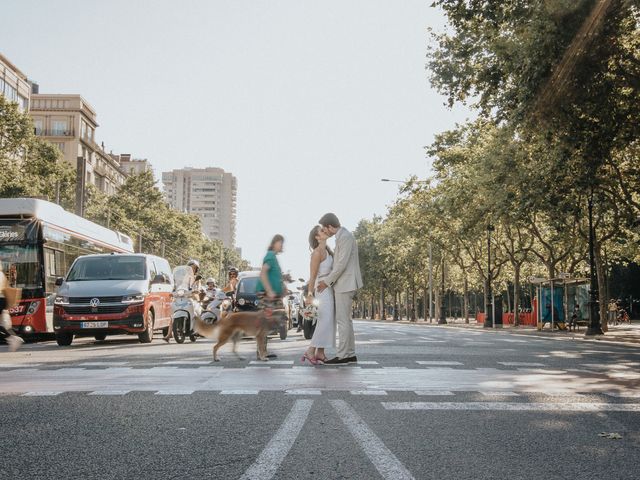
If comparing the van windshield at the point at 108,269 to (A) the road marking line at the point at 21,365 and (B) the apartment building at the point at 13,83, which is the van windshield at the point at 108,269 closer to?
(A) the road marking line at the point at 21,365

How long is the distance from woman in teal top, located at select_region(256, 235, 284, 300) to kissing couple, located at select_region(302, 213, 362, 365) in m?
0.62

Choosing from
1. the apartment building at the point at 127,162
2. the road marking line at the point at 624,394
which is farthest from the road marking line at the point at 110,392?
the apartment building at the point at 127,162

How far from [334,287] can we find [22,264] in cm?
1128

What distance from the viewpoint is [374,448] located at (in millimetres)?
4684

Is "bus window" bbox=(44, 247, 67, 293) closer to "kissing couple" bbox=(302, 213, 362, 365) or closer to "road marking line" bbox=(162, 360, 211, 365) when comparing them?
"road marking line" bbox=(162, 360, 211, 365)

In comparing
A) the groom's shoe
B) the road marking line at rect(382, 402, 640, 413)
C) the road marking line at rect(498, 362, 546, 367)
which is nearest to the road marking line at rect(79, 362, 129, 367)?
the groom's shoe

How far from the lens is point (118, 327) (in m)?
16.7

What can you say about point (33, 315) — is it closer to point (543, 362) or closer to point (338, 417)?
point (543, 362)

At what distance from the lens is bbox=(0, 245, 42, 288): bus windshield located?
18.7m

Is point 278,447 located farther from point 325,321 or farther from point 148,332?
point 148,332

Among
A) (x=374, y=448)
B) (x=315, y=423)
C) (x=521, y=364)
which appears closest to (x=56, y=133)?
(x=521, y=364)

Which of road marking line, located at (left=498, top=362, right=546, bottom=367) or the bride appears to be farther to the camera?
road marking line, located at (left=498, top=362, right=546, bottom=367)

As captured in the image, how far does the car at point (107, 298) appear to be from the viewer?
16.7 metres

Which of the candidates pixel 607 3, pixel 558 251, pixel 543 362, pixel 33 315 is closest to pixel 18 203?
pixel 33 315
